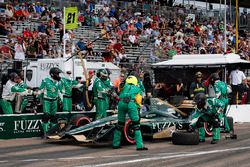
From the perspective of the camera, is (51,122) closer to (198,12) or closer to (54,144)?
(54,144)

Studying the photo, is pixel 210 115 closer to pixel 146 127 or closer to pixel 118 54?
pixel 146 127

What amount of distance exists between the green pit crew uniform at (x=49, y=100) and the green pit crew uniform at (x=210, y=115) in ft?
12.8

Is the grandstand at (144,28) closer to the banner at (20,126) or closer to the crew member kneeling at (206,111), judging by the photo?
the banner at (20,126)

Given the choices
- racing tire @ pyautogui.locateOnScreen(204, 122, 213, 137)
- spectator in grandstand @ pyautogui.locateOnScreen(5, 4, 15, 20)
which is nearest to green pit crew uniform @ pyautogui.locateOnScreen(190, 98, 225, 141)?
racing tire @ pyautogui.locateOnScreen(204, 122, 213, 137)

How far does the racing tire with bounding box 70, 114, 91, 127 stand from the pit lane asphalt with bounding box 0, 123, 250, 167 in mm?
568

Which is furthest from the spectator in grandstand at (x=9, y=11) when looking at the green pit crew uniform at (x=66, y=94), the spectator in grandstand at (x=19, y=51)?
the green pit crew uniform at (x=66, y=94)

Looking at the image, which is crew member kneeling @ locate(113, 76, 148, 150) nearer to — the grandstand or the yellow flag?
the grandstand

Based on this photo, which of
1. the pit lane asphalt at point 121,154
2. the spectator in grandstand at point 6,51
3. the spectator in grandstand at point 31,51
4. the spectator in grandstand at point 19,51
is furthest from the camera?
the spectator in grandstand at point 31,51

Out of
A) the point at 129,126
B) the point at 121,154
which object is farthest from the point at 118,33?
the point at 121,154

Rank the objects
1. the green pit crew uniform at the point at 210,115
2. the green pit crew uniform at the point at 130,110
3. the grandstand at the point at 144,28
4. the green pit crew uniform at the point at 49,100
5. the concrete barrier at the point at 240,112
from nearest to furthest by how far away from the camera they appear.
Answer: the green pit crew uniform at the point at 130,110, the green pit crew uniform at the point at 210,115, the green pit crew uniform at the point at 49,100, the concrete barrier at the point at 240,112, the grandstand at the point at 144,28

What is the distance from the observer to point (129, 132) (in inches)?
488

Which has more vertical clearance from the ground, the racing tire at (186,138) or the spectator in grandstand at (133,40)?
the spectator in grandstand at (133,40)

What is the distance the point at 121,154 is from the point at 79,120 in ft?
10.4

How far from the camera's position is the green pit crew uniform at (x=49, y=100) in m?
14.3
